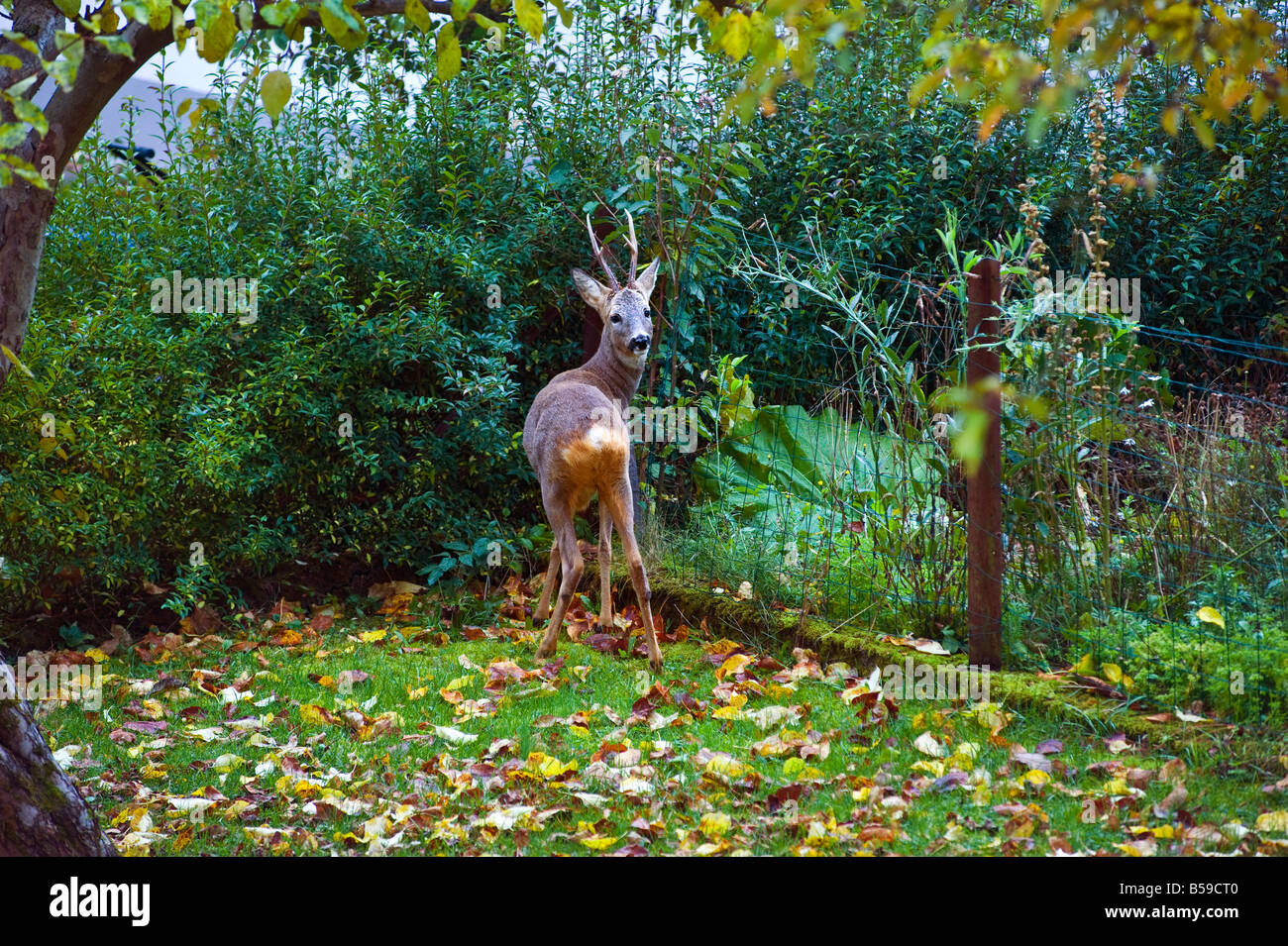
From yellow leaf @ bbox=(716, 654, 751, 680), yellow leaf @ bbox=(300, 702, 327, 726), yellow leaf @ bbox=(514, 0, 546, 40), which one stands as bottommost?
yellow leaf @ bbox=(300, 702, 327, 726)

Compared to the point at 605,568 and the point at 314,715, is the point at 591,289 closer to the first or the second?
the point at 605,568

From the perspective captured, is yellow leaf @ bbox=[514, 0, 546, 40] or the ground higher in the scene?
yellow leaf @ bbox=[514, 0, 546, 40]

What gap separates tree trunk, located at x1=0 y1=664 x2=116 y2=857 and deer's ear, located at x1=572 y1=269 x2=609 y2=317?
12.8ft

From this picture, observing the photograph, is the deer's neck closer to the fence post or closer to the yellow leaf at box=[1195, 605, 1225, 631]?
the fence post

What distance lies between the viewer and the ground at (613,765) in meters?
3.67

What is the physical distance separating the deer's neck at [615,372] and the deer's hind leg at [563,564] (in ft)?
2.89

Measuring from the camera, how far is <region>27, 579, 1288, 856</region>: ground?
145 inches

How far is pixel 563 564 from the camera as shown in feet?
19.6

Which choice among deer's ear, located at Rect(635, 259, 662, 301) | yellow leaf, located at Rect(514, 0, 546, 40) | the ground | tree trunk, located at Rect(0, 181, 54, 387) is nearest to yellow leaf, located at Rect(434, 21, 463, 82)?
yellow leaf, located at Rect(514, 0, 546, 40)

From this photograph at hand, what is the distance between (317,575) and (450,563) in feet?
3.67

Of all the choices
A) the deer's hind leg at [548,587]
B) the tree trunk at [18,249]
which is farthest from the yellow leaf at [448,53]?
the deer's hind leg at [548,587]

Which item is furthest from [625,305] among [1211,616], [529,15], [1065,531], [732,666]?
[529,15]

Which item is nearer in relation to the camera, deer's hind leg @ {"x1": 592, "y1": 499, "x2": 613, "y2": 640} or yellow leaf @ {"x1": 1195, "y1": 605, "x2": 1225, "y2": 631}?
yellow leaf @ {"x1": 1195, "y1": 605, "x2": 1225, "y2": 631}

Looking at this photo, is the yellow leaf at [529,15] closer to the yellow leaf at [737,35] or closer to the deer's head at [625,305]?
the yellow leaf at [737,35]
